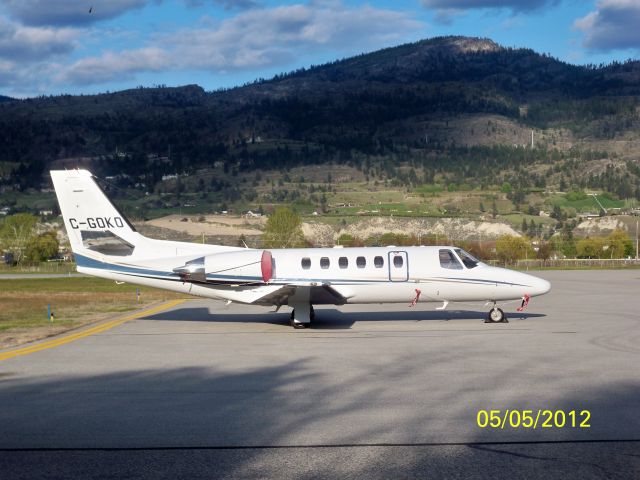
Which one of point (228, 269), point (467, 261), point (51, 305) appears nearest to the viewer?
point (228, 269)

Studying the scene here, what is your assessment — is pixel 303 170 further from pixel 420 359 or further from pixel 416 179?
pixel 420 359

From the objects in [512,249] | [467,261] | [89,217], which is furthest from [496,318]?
[512,249]

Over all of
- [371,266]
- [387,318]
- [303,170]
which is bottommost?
→ [387,318]

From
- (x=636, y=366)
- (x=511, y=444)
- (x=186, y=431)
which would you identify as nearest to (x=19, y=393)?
(x=186, y=431)

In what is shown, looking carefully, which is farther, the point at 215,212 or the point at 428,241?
the point at 215,212

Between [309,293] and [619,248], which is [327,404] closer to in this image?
[309,293]

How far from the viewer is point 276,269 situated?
25734 millimetres

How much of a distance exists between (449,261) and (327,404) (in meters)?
13.7

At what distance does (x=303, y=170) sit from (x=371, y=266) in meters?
172

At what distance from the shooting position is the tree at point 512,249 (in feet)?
294

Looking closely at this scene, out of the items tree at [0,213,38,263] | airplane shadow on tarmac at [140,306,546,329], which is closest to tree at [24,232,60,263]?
tree at [0,213,38,263]

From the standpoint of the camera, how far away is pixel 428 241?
308ft
